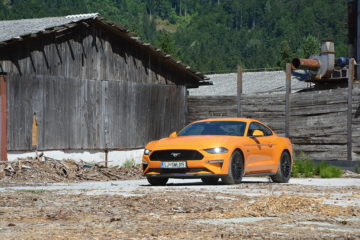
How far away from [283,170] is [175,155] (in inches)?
138

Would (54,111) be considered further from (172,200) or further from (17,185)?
(172,200)

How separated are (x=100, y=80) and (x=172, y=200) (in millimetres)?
14829

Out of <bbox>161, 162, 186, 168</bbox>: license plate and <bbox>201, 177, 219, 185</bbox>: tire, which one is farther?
<bbox>201, 177, 219, 185</bbox>: tire

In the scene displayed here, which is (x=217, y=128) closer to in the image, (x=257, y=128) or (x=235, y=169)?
(x=257, y=128)

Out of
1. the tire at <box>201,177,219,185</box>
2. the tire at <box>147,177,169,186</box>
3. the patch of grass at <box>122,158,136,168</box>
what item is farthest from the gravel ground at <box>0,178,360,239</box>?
the patch of grass at <box>122,158,136,168</box>

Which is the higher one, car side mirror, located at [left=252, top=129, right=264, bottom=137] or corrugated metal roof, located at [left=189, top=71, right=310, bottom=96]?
corrugated metal roof, located at [left=189, top=71, right=310, bottom=96]

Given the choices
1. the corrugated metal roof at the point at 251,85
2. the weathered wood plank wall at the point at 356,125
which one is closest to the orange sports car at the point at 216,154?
the weathered wood plank wall at the point at 356,125

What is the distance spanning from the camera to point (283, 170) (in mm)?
19828

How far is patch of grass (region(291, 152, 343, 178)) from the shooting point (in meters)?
22.8

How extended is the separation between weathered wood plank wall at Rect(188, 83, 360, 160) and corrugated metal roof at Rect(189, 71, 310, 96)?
16.7 meters

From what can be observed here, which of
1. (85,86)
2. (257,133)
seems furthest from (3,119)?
(257,133)

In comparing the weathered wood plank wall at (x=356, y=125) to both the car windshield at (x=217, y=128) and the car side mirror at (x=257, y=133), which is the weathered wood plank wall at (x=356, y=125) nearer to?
the car side mirror at (x=257, y=133)

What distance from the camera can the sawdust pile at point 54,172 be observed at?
2048 centimetres

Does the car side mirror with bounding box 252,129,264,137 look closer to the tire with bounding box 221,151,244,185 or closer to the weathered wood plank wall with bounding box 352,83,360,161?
the tire with bounding box 221,151,244,185
